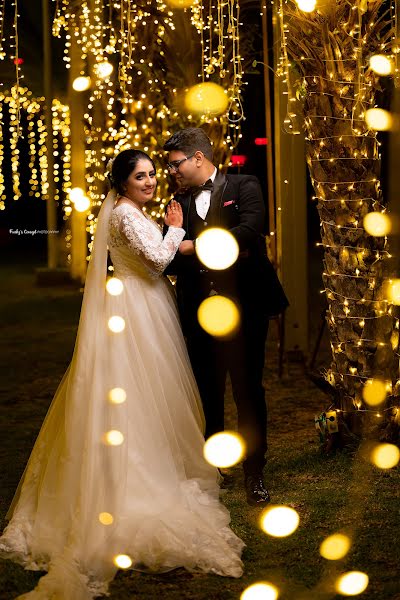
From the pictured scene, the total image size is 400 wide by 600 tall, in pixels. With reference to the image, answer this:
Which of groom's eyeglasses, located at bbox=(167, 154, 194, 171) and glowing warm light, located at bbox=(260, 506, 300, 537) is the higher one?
groom's eyeglasses, located at bbox=(167, 154, 194, 171)

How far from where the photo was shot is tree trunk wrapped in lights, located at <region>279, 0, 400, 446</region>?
16.3 ft

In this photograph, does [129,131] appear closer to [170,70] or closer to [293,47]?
[170,70]

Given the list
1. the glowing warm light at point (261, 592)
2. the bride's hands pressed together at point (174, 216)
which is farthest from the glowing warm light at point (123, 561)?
the bride's hands pressed together at point (174, 216)

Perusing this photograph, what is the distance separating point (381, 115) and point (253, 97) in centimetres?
390

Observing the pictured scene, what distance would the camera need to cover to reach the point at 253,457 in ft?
15.0

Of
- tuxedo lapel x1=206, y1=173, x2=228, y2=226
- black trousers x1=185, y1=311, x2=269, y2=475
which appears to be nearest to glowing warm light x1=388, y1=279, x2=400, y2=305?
black trousers x1=185, y1=311, x2=269, y2=475

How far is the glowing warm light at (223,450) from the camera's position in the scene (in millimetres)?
4719

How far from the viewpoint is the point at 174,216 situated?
4.39 meters

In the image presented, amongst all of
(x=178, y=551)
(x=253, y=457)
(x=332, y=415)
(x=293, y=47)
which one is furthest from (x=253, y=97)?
(x=178, y=551)

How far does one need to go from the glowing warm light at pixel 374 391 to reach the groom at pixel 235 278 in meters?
0.84

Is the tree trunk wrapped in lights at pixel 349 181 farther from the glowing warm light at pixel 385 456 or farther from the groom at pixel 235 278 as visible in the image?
the groom at pixel 235 278

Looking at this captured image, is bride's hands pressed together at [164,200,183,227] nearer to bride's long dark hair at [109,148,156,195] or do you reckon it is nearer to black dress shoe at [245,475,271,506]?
bride's long dark hair at [109,148,156,195]

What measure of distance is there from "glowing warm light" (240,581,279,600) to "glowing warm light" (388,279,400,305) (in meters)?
2.08

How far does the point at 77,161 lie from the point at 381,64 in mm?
9857
